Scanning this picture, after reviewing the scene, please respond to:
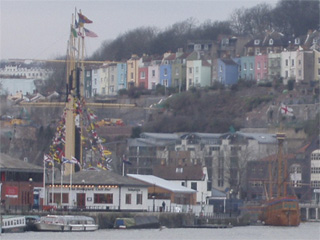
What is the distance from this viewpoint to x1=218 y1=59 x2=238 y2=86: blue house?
611 feet

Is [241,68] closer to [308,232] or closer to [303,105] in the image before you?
[303,105]

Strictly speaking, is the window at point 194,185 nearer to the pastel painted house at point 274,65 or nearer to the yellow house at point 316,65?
the yellow house at point 316,65

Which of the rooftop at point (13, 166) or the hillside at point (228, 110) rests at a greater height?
the hillside at point (228, 110)

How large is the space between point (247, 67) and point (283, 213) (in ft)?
273

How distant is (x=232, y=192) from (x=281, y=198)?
99.7 feet

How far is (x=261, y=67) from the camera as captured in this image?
183375 millimetres

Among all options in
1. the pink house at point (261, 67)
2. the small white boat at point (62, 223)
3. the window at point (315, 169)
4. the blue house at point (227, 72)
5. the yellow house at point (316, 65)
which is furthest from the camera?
the blue house at point (227, 72)

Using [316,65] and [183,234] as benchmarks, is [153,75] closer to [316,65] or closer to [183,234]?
[316,65]

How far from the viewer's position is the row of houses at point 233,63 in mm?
177875

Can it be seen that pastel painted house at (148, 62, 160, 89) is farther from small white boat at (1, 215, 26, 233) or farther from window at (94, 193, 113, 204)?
small white boat at (1, 215, 26, 233)

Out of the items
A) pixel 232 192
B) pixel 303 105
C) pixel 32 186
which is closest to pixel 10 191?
pixel 32 186

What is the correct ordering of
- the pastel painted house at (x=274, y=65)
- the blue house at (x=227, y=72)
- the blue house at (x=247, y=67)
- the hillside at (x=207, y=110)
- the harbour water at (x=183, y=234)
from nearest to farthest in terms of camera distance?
the harbour water at (x=183, y=234), the hillside at (x=207, y=110), the pastel painted house at (x=274, y=65), the blue house at (x=247, y=67), the blue house at (x=227, y=72)

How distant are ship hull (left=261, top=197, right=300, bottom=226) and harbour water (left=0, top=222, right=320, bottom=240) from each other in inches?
293

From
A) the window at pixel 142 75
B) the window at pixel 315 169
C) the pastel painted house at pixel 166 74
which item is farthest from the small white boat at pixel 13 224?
the window at pixel 142 75
